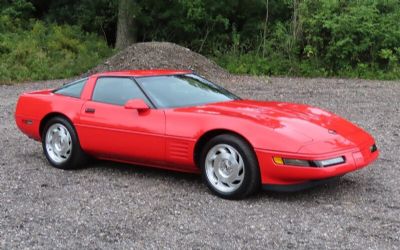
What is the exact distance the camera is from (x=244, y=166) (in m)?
5.55

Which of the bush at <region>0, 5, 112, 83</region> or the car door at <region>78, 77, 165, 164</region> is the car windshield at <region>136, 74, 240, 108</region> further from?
the bush at <region>0, 5, 112, 83</region>

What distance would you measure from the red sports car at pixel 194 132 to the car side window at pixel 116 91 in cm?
1

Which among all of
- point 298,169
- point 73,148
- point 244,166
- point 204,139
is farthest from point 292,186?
point 73,148

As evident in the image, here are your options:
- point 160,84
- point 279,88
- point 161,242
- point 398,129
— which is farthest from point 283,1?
point 161,242

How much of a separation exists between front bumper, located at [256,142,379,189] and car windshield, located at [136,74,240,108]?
1329 mm

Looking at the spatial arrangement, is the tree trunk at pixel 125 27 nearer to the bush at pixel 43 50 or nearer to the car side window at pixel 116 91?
the bush at pixel 43 50

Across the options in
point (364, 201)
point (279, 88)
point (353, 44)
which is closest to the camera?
point (364, 201)

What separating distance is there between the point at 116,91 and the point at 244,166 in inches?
78.1

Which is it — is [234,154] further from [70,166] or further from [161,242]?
[70,166]

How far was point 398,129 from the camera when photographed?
30.9ft

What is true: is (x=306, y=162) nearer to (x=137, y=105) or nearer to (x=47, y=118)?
(x=137, y=105)

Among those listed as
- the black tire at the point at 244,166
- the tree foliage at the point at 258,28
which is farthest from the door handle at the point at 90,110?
the tree foliage at the point at 258,28

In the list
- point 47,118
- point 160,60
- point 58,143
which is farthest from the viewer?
point 160,60

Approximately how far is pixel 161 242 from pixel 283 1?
18.1 meters
